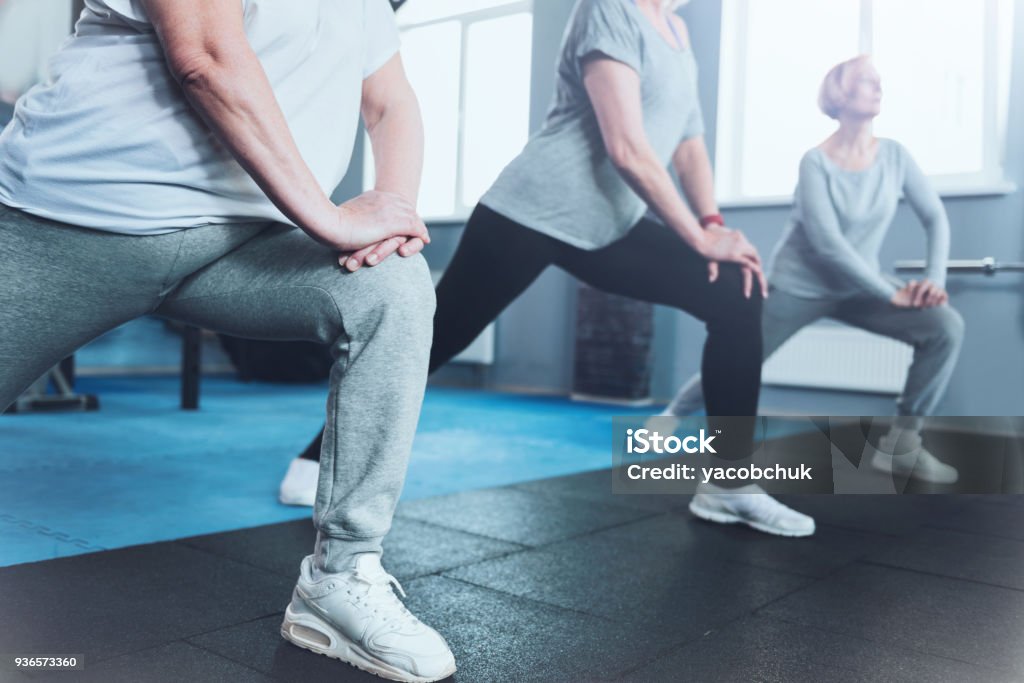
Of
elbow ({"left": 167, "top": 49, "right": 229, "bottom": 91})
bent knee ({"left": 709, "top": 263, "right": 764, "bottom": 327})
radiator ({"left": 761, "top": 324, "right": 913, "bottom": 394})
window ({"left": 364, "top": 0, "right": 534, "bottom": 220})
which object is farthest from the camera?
radiator ({"left": 761, "top": 324, "right": 913, "bottom": 394})

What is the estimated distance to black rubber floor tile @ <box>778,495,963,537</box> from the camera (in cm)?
195

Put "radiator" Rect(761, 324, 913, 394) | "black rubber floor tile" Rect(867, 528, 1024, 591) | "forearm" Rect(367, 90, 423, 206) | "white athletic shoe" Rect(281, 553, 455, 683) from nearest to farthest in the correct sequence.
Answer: "white athletic shoe" Rect(281, 553, 455, 683), "forearm" Rect(367, 90, 423, 206), "black rubber floor tile" Rect(867, 528, 1024, 591), "radiator" Rect(761, 324, 913, 394)

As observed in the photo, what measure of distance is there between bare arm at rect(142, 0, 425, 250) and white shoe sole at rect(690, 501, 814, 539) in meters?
1.22

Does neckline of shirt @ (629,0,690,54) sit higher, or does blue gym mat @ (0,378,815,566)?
neckline of shirt @ (629,0,690,54)

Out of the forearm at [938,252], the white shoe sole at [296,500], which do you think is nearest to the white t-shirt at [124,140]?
the white shoe sole at [296,500]

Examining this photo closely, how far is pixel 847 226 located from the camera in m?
2.15

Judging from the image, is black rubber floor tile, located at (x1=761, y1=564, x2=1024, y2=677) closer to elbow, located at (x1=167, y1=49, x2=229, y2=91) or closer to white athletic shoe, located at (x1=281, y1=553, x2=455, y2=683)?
white athletic shoe, located at (x1=281, y1=553, x2=455, y2=683)

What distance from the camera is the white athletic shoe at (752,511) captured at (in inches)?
71.6

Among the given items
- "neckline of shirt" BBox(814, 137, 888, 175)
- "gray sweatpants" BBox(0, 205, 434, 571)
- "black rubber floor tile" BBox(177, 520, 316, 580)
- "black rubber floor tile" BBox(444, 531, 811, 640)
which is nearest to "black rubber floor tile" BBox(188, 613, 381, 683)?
"gray sweatpants" BBox(0, 205, 434, 571)

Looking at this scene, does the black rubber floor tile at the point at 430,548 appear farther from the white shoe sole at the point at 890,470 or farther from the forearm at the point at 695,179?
the white shoe sole at the point at 890,470

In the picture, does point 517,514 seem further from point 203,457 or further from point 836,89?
point 836,89

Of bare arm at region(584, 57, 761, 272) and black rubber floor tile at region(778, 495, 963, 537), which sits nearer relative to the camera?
bare arm at region(584, 57, 761, 272)

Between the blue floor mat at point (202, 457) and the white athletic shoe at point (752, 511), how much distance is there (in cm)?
59

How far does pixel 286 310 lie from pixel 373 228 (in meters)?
0.13
